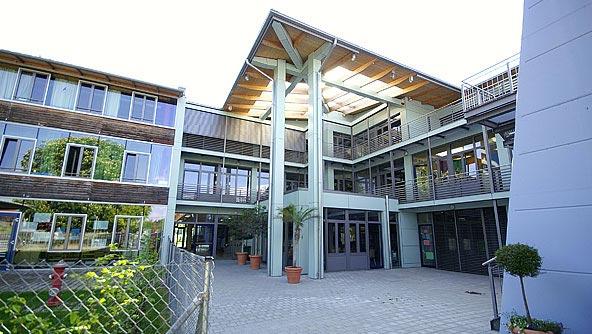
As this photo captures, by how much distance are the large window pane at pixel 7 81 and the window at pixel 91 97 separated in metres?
2.22

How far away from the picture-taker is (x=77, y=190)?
12.1m

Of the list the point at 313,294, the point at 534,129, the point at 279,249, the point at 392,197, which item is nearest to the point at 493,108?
the point at 534,129

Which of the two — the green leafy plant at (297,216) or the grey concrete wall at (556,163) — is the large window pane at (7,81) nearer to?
the green leafy plant at (297,216)

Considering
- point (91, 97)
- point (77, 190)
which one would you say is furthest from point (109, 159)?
point (91, 97)

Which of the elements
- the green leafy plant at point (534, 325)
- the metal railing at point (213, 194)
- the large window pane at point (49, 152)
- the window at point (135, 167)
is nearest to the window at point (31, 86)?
the large window pane at point (49, 152)

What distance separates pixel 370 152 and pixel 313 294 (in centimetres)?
1080

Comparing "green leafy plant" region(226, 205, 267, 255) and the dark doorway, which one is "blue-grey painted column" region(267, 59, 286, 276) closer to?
"green leafy plant" region(226, 205, 267, 255)

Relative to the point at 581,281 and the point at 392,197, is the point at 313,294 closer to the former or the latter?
the point at 581,281

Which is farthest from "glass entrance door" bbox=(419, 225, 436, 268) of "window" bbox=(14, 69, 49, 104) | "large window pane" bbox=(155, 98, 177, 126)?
"window" bbox=(14, 69, 49, 104)

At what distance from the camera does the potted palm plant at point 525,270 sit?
370 cm

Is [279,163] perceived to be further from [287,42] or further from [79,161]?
[79,161]

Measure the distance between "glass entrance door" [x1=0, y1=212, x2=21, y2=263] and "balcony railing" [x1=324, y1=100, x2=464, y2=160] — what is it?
47.5 feet

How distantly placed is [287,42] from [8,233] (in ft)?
41.9

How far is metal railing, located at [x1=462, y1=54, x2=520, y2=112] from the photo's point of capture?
10.3m
